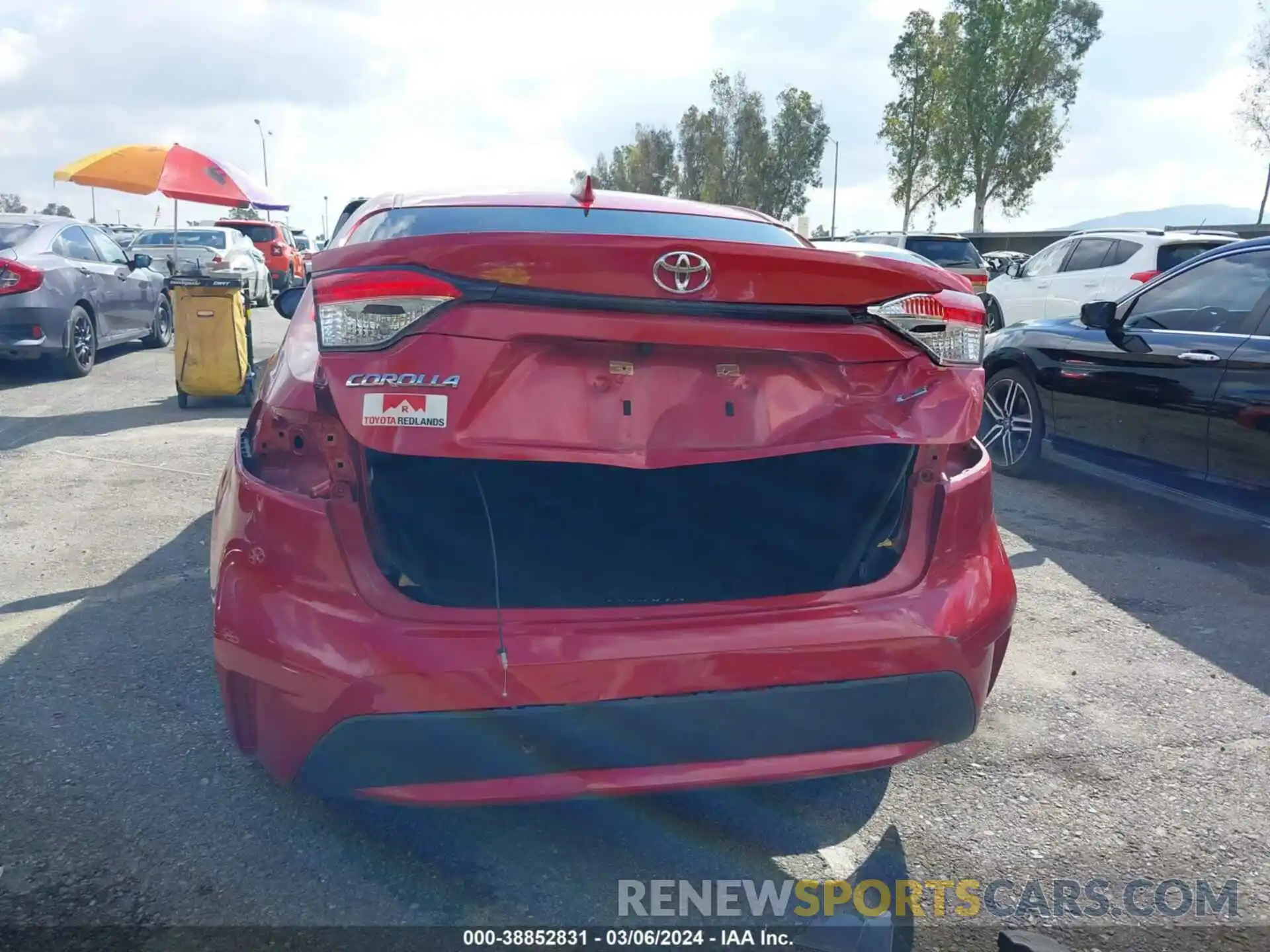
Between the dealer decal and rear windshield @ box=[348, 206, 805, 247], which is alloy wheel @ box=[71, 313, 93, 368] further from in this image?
the dealer decal

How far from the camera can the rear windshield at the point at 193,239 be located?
18578 mm

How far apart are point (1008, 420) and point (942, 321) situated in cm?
457

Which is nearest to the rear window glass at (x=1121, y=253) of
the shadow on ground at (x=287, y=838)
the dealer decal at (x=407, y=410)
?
the shadow on ground at (x=287, y=838)

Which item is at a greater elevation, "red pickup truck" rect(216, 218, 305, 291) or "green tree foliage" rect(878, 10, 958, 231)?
"green tree foliage" rect(878, 10, 958, 231)

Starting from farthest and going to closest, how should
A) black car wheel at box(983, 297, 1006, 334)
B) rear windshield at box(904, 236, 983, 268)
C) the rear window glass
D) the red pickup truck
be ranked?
1. the red pickup truck
2. rear windshield at box(904, 236, 983, 268)
3. black car wheel at box(983, 297, 1006, 334)
4. the rear window glass

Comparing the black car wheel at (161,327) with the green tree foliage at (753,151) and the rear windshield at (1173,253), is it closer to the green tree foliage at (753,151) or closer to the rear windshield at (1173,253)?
the rear windshield at (1173,253)

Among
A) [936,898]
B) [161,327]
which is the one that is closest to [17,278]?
[161,327]

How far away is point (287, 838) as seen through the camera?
96.1 inches

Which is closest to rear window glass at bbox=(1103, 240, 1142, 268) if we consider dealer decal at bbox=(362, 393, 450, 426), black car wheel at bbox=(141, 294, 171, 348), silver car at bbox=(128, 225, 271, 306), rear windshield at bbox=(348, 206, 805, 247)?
rear windshield at bbox=(348, 206, 805, 247)

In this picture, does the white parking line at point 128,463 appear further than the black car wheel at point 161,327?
No

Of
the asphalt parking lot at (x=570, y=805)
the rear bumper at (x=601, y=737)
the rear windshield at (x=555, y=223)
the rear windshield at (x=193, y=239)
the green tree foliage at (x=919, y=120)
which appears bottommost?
the asphalt parking lot at (x=570, y=805)

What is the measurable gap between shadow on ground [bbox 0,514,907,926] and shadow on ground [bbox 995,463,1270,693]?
194 cm

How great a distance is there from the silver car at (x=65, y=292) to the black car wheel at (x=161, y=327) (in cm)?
39

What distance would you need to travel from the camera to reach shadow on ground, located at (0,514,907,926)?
221cm
